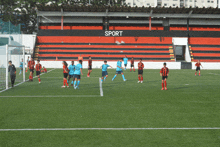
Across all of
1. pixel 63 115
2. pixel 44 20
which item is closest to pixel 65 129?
pixel 63 115

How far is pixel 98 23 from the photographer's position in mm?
53375

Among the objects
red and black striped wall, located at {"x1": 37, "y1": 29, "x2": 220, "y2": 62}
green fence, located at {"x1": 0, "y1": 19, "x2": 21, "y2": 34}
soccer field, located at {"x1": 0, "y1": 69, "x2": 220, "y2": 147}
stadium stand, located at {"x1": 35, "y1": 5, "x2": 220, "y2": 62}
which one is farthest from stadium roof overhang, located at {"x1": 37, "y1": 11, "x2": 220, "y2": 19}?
soccer field, located at {"x1": 0, "y1": 69, "x2": 220, "y2": 147}

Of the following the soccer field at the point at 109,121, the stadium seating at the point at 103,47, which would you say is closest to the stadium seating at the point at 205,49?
the stadium seating at the point at 103,47

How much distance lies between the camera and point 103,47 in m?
46.2

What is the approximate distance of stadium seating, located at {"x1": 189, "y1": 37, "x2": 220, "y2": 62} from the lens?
1759 inches

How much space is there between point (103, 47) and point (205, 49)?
58.6 ft

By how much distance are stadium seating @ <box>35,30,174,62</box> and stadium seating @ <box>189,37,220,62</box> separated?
4040 millimetres

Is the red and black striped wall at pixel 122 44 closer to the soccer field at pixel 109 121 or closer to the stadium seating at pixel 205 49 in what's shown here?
the stadium seating at pixel 205 49

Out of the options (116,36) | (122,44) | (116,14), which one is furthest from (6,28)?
(116,14)

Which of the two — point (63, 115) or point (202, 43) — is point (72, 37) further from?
point (63, 115)

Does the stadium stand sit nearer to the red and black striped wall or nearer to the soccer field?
the red and black striped wall

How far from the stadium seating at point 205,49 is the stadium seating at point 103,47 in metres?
4.04

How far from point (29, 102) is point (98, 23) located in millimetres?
43032

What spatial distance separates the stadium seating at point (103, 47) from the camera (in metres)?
44.5
